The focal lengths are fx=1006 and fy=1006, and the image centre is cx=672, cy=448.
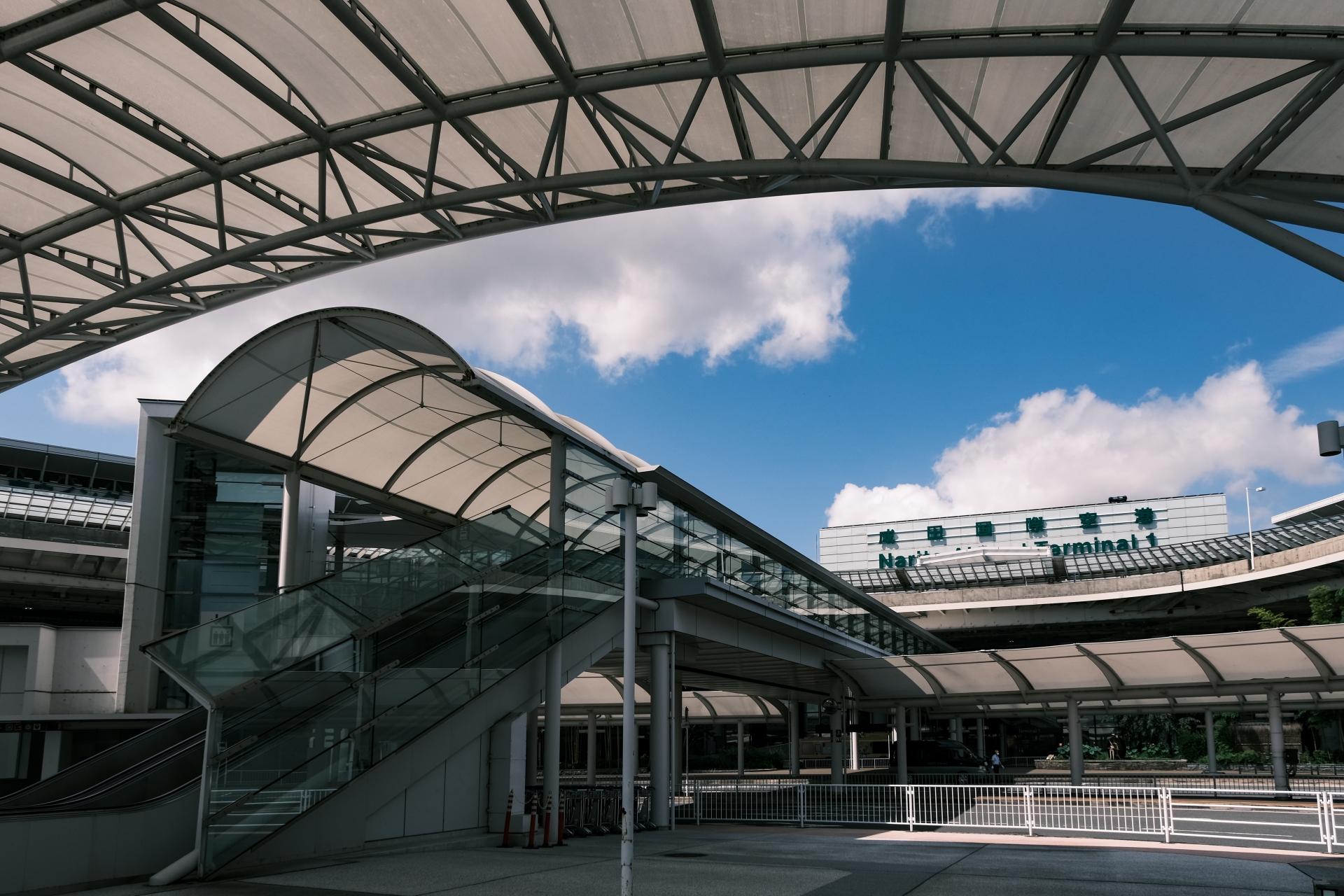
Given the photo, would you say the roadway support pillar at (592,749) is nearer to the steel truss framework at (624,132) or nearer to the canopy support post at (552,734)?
the canopy support post at (552,734)

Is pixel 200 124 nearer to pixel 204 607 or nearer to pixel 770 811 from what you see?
pixel 204 607

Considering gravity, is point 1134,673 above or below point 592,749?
above

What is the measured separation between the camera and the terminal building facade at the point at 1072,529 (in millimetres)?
100562

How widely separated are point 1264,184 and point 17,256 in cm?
1874

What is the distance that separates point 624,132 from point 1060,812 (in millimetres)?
18283

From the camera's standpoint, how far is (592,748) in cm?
3688

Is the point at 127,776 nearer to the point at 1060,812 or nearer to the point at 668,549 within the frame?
the point at 668,549

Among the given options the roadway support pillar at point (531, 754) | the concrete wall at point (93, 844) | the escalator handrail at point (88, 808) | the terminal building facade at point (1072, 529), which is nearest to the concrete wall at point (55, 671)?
the roadway support pillar at point (531, 754)

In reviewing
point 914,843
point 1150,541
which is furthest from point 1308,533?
point 914,843

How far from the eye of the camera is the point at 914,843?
1792cm

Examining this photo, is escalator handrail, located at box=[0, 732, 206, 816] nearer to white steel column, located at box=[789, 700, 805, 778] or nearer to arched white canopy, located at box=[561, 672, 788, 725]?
arched white canopy, located at box=[561, 672, 788, 725]

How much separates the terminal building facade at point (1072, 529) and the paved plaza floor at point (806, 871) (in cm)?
8271

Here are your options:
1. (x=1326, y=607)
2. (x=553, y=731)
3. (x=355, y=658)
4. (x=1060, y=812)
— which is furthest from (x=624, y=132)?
(x=1326, y=607)

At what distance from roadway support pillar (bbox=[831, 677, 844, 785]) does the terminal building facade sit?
65.6m
